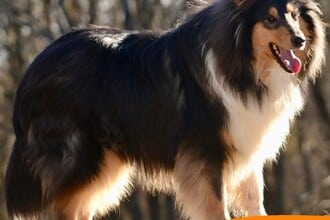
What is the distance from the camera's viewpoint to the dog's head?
25.4 ft

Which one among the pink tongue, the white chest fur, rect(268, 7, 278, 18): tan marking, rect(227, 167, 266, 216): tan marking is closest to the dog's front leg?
rect(227, 167, 266, 216): tan marking

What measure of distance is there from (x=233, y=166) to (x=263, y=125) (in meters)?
0.45

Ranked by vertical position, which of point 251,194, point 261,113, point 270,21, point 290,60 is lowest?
point 251,194

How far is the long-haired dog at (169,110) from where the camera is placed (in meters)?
8.11

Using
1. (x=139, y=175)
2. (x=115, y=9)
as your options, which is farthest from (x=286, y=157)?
(x=139, y=175)

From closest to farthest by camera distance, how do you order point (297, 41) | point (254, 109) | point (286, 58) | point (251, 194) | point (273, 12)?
point (297, 41) < point (273, 12) < point (286, 58) < point (254, 109) < point (251, 194)

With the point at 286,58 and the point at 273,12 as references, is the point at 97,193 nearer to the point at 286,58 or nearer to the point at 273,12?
the point at 286,58

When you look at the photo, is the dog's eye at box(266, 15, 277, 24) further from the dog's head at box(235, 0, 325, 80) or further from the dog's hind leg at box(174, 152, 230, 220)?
the dog's hind leg at box(174, 152, 230, 220)

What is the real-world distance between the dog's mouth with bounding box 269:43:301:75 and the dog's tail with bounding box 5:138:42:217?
2529mm

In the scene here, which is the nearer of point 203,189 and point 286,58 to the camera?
point 286,58

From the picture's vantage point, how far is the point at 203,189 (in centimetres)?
825

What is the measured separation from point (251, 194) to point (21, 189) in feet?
7.05

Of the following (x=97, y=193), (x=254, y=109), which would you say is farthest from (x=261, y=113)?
(x=97, y=193)

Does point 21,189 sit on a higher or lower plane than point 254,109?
lower
